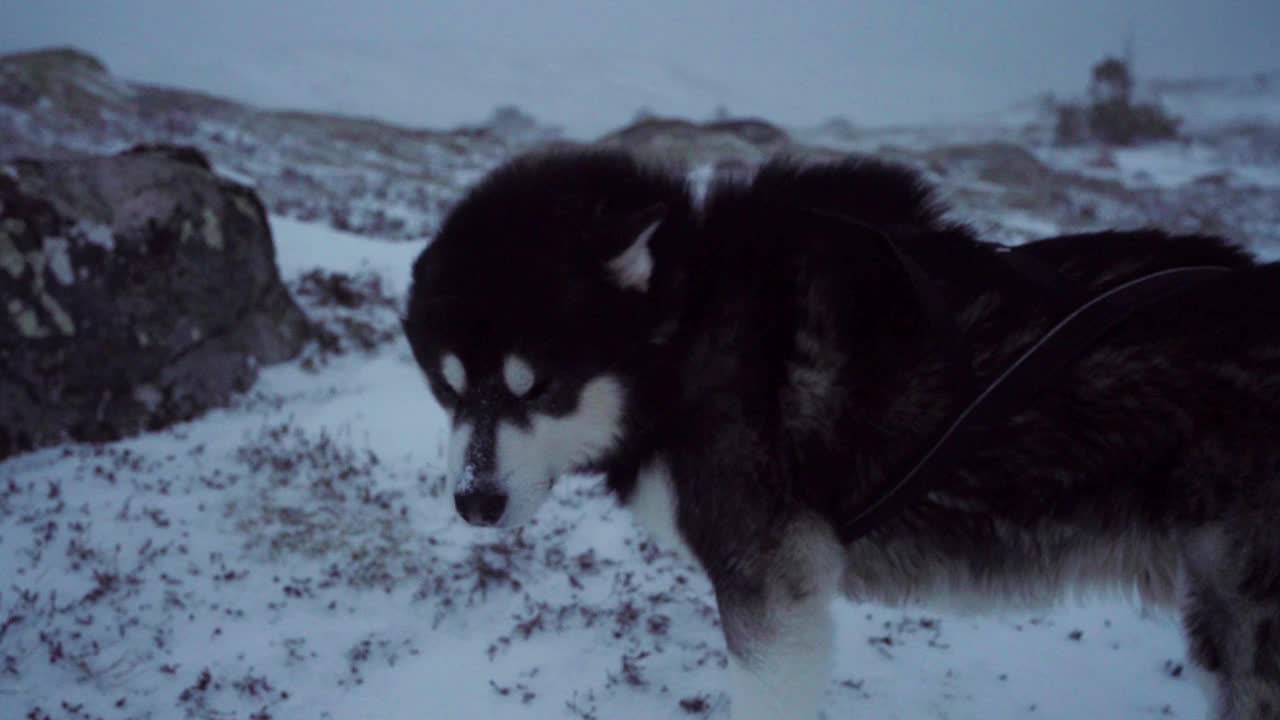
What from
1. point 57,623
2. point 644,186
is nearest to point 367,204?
point 57,623

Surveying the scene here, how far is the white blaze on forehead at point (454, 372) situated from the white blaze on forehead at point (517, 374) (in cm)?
18

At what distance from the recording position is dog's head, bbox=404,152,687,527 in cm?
263

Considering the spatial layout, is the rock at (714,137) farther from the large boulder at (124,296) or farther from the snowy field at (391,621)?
Answer: the snowy field at (391,621)

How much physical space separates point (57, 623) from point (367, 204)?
14.1 meters

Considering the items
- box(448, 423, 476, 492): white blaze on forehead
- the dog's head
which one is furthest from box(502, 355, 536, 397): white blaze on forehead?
box(448, 423, 476, 492): white blaze on forehead

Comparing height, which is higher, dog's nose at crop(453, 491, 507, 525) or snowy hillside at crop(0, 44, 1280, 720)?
dog's nose at crop(453, 491, 507, 525)

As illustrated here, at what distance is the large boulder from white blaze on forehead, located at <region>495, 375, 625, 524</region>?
493 centimetres

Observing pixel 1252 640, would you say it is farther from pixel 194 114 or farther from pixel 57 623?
pixel 194 114

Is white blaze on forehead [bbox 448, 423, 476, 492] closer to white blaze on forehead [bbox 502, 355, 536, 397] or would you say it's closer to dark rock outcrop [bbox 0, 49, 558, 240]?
white blaze on forehead [bbox 502, 355, 536, 397]

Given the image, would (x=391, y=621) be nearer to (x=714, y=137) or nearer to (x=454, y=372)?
(x=454, y=372)

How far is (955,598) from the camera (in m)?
2.55

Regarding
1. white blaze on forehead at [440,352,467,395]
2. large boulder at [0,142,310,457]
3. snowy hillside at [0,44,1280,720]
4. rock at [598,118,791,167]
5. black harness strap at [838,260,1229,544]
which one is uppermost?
rock at [598,118,791,167]

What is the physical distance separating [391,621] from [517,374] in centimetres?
226

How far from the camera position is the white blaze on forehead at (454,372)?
275 cm
